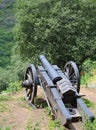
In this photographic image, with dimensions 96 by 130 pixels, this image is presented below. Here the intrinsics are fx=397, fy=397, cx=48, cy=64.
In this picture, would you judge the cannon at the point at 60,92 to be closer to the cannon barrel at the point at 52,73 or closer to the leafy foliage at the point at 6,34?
the cannon barrel at the point at 52,73

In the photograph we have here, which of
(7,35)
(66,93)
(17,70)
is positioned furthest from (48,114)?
(7,35)

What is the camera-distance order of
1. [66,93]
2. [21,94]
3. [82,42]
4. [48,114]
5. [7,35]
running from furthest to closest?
1. [7,35]
2. [82,42]
3. [21,94]
4. [48,114]
5. [66,93]

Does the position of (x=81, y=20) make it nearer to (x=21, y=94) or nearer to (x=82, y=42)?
(x=82, y=42)

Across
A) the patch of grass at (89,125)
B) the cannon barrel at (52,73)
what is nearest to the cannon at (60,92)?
the cannon barrel at (52,73)

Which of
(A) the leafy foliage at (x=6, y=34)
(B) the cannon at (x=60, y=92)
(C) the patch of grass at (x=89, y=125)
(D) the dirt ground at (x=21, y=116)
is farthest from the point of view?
(A) the leafy foliage at (x=6, y=34)

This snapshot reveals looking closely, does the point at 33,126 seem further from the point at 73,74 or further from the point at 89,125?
the point at 73,74

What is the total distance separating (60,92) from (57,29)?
11363 mm

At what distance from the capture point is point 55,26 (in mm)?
20516

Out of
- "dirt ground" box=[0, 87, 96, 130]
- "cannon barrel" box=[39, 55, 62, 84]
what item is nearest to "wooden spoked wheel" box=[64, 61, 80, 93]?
"cannon barrel" box=[39, 55, 62, 84]

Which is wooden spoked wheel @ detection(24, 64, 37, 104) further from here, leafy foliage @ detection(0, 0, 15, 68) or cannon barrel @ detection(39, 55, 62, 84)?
leafy foliage @ detection(0, 0, 15, 68)

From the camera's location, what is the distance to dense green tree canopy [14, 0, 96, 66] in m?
20.6

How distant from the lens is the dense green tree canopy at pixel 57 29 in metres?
20.6

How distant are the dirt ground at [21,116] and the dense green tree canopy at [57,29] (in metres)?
8.76

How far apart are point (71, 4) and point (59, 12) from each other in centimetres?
87
